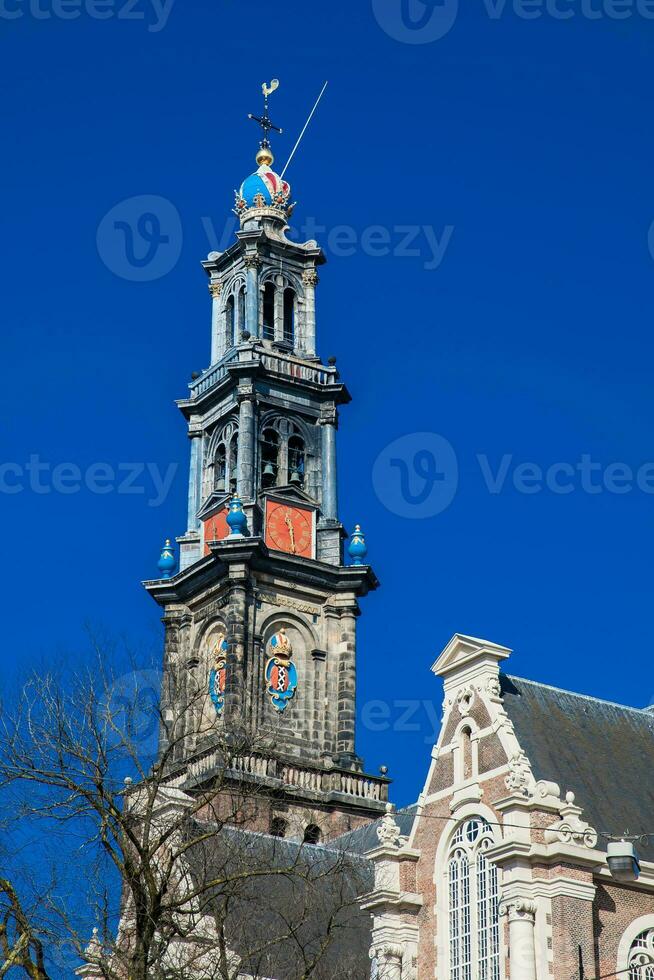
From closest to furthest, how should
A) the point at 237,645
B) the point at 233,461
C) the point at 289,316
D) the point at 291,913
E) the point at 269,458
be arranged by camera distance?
the point at 291,913
the point at 237,645
the point at 233,461
the point at 269,458
the point at 289,316

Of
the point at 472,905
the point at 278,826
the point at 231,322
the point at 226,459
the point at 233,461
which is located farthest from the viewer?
the point at 231,322

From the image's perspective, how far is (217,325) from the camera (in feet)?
253

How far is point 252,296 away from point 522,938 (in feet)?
140

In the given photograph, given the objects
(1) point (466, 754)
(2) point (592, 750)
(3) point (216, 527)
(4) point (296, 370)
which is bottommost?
(1) point (466, 754)

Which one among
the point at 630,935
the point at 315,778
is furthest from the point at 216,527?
the point at 630,935

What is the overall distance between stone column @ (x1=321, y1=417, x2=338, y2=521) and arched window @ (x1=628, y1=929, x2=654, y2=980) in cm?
3447

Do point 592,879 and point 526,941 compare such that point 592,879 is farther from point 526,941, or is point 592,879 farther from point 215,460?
point 215,460

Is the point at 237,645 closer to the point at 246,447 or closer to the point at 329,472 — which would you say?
the point at 246,447

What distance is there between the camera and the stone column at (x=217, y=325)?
251 ft

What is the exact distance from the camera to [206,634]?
229 feet

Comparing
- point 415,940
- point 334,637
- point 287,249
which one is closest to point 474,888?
point 415,940

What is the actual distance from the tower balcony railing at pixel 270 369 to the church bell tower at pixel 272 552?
8 centimetres

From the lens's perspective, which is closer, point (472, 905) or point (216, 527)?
point (472, 905)

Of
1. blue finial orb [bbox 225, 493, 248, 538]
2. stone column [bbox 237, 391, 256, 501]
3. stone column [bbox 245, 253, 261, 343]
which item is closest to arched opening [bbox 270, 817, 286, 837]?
blue finial orb [bbox 225, 493, 248, 538]
